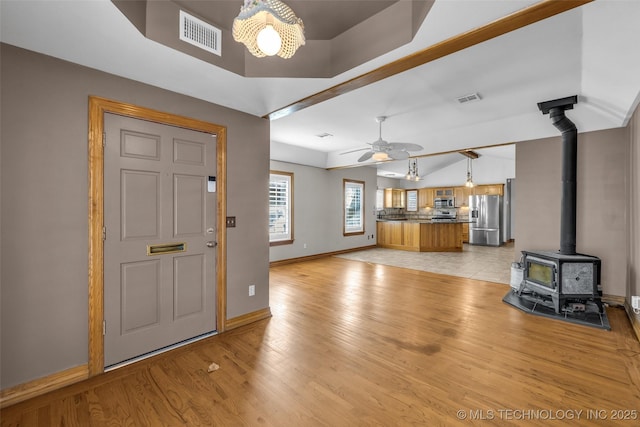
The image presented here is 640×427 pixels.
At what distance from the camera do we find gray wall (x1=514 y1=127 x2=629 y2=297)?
146 inches

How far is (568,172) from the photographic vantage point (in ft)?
11.9

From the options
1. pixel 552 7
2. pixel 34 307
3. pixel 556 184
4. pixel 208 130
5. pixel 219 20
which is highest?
pixel 219 20

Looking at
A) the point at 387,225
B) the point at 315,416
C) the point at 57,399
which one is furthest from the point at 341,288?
the point at 387,225

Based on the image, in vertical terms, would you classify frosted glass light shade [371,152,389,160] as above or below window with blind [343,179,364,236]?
above

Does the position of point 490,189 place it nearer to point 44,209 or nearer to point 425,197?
point 425,197

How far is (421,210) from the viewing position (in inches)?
447

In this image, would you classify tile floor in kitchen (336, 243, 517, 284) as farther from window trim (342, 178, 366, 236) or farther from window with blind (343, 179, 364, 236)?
window with blind (343, 179, 364, 236)

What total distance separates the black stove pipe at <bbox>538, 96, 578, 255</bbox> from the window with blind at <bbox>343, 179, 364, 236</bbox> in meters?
5.01

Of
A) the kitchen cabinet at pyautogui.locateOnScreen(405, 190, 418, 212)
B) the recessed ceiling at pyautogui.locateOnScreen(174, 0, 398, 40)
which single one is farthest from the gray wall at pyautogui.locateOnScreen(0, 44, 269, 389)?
the kitchen cabinet at pyautogui.locateOnScreen(405, 190, 418, 212)

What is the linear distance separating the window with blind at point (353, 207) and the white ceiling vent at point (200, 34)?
6073mm

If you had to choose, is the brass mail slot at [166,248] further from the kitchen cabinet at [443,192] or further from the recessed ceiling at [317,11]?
the kitchen cabinet at [443,192]

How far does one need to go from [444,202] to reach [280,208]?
273 inches

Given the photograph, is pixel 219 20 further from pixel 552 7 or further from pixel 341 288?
pixel 341 288

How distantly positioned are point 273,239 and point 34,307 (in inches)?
174
